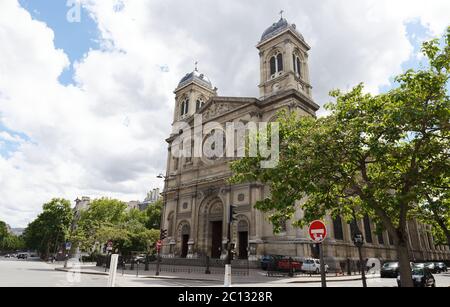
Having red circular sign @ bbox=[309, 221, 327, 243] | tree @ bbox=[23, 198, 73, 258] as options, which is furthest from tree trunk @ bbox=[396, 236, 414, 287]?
tree @ bbox=[23, 198, 73, 258]

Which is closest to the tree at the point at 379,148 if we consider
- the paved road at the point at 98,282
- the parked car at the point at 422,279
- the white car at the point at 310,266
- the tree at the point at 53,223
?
the parked car at the point at 422,279

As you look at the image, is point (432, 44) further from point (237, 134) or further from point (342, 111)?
point (237, 134)

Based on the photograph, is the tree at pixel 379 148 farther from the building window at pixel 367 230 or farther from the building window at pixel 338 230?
the building window at pixel 367 230

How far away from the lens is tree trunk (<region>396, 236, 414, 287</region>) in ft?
38.5

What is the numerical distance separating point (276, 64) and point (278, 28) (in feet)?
17.6

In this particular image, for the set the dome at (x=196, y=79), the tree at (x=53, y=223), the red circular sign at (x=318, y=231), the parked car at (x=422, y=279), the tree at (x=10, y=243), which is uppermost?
the dome at (x=196, y=79)

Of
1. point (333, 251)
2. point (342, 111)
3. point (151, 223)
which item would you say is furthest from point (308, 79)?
point (151, 223)

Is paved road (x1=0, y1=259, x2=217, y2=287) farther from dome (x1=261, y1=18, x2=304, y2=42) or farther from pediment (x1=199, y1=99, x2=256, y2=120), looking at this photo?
dome (x1=261, y1=18, x2=304, y2=42)

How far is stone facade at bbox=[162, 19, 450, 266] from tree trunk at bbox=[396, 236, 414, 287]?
16.6 meters

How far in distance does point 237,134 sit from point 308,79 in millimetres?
12643

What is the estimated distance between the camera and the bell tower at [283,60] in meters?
37.7
